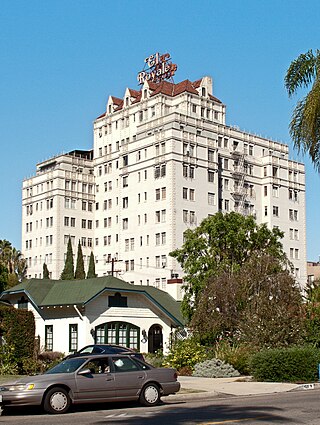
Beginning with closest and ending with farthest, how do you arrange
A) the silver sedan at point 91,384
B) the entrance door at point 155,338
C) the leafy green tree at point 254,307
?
the silver sedan at point 91,384, the leafy green tree at point 254,307, the entrance door at point 155,338

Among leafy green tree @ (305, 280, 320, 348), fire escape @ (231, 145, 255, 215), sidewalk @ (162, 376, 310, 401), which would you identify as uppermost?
fire escape @ (231, 145, 255, 215)

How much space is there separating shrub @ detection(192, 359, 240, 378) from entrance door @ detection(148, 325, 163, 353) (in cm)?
1385

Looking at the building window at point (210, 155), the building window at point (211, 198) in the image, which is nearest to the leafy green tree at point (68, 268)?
the building window at point (211, 198)

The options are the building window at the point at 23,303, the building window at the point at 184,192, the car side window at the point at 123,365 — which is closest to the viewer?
the car side window at the point at 123,365

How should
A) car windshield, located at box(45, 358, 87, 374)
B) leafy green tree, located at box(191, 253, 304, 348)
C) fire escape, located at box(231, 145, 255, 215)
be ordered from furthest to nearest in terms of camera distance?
1. fire escape, located at box(231, 145, 255, 215)
2. leafy green tree, located at box(191, 253, 304, 348)
3. car windshield, located at box(45, 358, 87, 374)

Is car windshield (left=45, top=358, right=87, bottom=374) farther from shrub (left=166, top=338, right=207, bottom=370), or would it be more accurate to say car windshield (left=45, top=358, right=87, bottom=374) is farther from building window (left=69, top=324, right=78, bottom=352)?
building window (left=69, top=324, right=78, bottom=352)

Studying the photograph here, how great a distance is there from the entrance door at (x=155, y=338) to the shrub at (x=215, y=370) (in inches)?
545

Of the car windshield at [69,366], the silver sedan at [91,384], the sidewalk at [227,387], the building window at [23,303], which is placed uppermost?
the building window at [23,303]

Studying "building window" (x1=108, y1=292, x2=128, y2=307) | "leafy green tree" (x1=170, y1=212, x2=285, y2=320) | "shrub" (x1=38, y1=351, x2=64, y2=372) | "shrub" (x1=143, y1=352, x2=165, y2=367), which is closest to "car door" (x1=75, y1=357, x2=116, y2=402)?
"shrub" (x1=143, y1=352, x2=165, y2=367)

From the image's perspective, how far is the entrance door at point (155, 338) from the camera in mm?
45531

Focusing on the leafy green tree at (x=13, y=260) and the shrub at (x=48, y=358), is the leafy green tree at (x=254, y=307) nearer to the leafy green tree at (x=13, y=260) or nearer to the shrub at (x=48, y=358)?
the shrub at (x=48, y=358)

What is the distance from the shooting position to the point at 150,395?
19078 millimetres

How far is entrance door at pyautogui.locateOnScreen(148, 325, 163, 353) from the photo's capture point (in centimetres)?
4553

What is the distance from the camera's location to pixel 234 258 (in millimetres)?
49344
